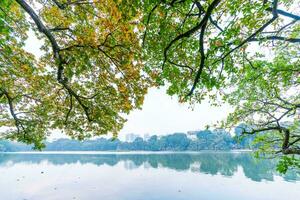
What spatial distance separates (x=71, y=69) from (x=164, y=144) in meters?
117

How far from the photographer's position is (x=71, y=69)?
6.40 metres

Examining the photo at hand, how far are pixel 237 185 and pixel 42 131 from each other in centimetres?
2192

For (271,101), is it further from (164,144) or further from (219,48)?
(164,144)

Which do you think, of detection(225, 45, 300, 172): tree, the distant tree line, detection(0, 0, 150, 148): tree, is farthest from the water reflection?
the distant tree line

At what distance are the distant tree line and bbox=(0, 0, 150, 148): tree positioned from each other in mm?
87506

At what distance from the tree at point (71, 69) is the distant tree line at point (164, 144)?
8751 cm

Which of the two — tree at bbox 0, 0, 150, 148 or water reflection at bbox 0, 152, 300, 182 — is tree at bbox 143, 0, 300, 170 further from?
water reflection at bbox 0, 152, 300, 182

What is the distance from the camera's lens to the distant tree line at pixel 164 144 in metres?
109

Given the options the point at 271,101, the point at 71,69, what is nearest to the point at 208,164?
the point at 271,101

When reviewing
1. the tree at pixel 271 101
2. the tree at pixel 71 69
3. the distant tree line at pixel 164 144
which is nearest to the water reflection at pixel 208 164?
the tree at pixel 271 101

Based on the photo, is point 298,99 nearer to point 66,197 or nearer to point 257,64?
point 257,64

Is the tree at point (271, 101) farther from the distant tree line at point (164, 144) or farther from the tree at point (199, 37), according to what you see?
the distant tree line at point (164, 144)

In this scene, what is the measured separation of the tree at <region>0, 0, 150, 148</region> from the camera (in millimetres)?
6098

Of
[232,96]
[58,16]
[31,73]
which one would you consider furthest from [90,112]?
[232,96]
